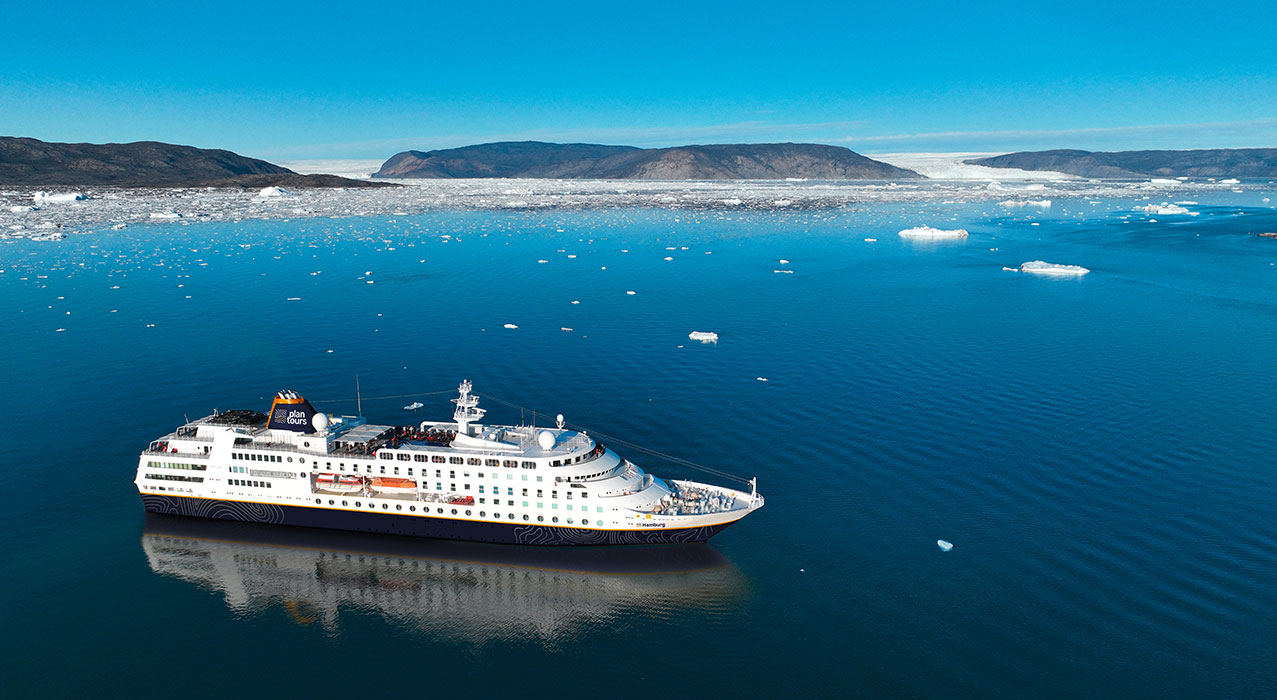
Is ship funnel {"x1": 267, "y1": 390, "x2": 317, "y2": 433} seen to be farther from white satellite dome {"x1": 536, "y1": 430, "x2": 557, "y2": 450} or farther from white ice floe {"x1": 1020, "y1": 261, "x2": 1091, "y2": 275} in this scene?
white ice floe {"x1": 1020, "y1": 261, "x2": 1091, "y2": 275}

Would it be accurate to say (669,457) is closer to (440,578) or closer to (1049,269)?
(440,578)

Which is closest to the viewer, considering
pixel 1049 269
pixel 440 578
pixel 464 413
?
pixel 440 578

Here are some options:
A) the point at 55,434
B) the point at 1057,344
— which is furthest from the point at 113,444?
the point at 1057,344

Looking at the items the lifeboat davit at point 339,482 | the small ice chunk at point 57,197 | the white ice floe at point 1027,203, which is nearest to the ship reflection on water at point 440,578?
the lifeboat davit at point 339,482

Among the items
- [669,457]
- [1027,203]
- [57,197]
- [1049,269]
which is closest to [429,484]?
[669,457]

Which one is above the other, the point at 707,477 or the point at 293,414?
the point at 293,414

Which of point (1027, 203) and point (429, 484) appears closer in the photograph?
point (429, 484)

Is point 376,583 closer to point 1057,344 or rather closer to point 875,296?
point 1057,344

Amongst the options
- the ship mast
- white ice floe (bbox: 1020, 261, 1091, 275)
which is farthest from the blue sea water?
white ice floe (bbox: 1020, 261, 1091, 275)
